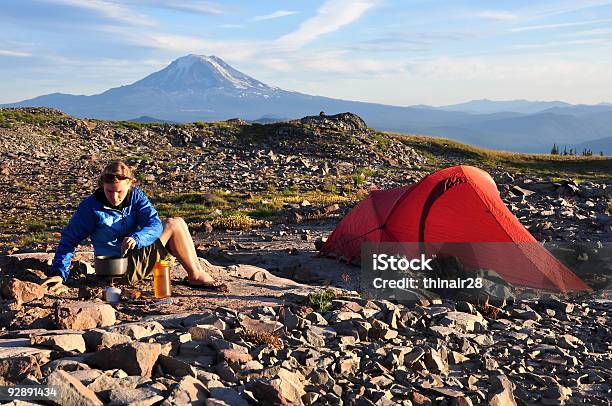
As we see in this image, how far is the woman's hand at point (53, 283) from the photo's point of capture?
7113mm

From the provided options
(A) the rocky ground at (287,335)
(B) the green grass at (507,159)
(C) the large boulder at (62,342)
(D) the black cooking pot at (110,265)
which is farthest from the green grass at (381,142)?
A: (C) the large boulder at (62,342)

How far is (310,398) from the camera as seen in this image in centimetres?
490

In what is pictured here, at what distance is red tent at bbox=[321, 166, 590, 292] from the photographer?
9.95 m

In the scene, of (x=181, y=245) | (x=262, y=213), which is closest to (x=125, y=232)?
(x=181, y=245)

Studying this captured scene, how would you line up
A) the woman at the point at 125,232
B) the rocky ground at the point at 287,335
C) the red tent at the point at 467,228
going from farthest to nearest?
the red tent at the point at 467,228, the woman at the point at 125,232, the rocky ground at the point at 287,335

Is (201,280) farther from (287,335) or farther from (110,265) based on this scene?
(287,335)

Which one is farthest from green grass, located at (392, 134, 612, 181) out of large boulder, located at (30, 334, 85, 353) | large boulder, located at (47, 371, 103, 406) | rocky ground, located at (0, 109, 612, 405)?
large boulder, located at (47, 371, 103, 406)

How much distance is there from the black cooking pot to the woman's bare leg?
1.95ft

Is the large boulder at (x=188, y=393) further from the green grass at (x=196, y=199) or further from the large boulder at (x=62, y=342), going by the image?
the green grass at (x=196, y=199)

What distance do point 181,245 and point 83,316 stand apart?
2.06 m

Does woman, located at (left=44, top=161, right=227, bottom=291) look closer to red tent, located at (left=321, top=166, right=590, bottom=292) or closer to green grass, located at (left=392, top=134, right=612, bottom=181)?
red tent, located at (left=321, top=166, right=590, bottom=292)

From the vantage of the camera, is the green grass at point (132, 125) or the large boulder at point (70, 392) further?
the green grass at point (132, 125)

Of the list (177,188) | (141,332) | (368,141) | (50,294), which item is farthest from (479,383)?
(368,141)

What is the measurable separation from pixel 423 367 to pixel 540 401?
3.63 feet
